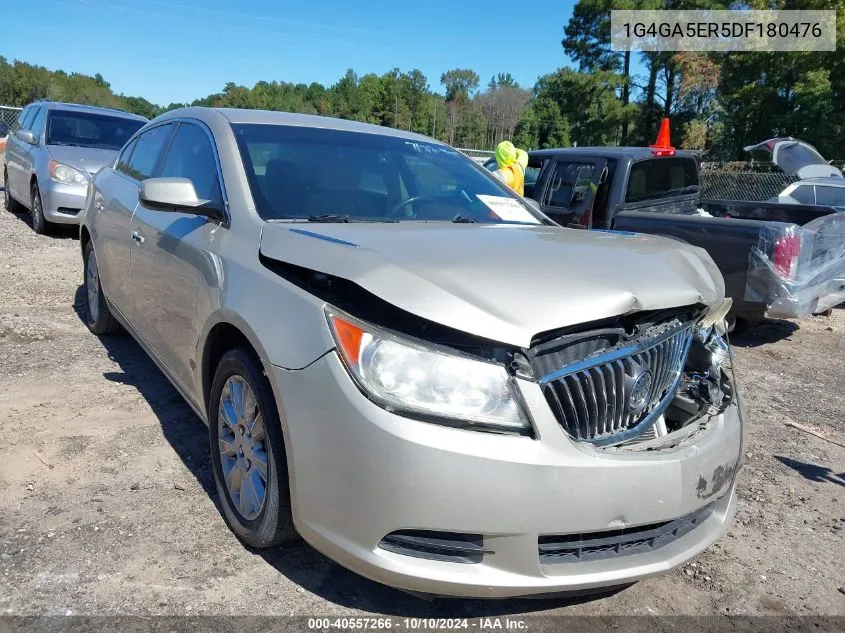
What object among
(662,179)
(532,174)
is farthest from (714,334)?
(532,174)

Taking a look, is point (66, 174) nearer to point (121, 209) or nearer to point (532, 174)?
point (121, 209)

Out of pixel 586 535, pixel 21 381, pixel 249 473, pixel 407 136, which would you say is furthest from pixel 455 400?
pixel 21 381

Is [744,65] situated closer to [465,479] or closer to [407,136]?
[407,136]

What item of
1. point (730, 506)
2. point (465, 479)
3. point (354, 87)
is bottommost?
point (730, 506)

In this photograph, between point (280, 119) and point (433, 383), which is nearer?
point (433, 383)

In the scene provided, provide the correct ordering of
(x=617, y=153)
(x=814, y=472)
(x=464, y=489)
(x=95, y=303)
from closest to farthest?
1. (x=464, y=489)
2. (x=814, y=472)
3. (x=95, y=303)
4. (x=617, y=153)

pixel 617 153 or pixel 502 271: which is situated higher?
pixel 617 153

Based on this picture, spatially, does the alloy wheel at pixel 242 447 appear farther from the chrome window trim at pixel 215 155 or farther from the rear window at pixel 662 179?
the rear window at pixel 662 179

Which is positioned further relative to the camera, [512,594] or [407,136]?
[407,136]

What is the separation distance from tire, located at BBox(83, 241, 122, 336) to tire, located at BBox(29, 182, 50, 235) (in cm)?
449

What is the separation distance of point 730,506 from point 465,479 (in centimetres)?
121

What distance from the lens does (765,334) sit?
22.1 feet

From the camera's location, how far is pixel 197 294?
2816mm

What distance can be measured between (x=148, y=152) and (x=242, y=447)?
2.51 metres
